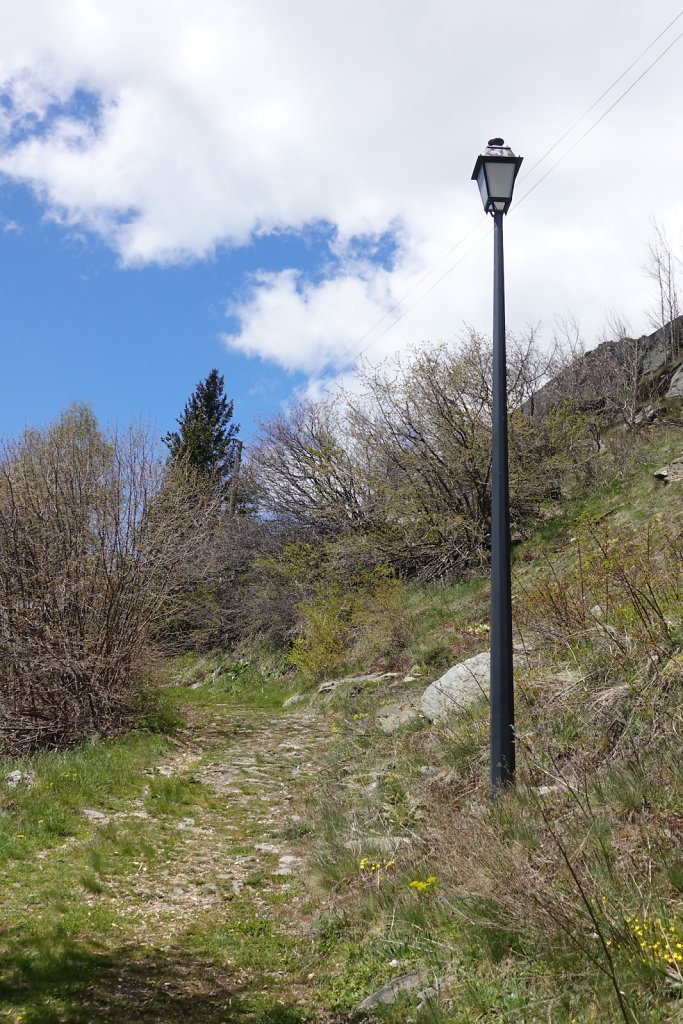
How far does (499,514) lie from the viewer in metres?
5.26

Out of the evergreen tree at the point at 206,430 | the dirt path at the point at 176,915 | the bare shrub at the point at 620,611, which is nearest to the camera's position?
the dirt path at the point at 176,915

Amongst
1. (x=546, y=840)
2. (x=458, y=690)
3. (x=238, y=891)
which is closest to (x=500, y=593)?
(x=546, y=840)

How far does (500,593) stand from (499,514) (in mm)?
572

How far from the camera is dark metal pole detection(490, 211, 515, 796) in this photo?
4.93m

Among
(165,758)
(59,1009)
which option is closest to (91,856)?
(59,1009)

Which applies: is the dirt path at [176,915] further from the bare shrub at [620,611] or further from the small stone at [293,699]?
the small stone at [293,699]

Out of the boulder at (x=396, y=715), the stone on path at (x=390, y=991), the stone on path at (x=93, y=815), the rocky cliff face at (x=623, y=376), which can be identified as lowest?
the stone on path at (x=390, y=991)

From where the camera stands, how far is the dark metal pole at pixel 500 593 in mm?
4930

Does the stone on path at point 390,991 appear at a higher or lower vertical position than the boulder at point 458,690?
lower

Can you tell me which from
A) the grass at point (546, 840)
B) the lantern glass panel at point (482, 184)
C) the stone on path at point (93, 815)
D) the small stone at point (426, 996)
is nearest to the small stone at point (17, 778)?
the stone on path at point (93, 815)

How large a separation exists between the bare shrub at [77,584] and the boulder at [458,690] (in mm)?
4295

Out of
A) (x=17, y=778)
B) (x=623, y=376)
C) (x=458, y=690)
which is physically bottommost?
(x=17, y=778)

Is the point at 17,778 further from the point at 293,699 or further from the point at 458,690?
the point at 293,699

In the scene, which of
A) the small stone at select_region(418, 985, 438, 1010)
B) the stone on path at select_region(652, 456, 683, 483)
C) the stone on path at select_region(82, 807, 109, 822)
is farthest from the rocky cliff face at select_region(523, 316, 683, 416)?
the small stone at select_region(418, 985, 438, 1010)
